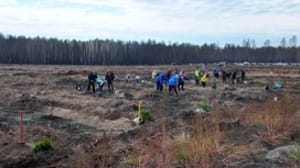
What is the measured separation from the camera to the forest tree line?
136 meters

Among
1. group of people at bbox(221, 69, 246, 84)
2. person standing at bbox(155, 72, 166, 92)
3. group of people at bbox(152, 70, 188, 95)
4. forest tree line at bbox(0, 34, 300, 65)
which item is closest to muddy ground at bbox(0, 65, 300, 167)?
group of people at bbox(152, 70, 188, 95)

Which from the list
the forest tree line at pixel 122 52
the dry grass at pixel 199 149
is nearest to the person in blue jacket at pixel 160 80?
the dry grass at pixel 199 149

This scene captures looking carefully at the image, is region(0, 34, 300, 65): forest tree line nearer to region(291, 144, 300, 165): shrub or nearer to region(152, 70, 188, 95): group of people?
region(152, 70, 188, 95): group of people

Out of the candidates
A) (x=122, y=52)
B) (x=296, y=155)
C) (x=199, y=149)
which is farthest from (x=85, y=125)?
(x=122, y=52)

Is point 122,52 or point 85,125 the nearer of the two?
point 85,125

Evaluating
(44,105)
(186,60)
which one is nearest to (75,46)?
(186,60)

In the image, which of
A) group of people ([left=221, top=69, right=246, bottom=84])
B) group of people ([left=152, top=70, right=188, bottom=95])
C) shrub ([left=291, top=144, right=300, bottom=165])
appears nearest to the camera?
shrub ([left=291, top=144, right=300, bottom=165])

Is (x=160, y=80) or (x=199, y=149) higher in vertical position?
(x=199, y=149)

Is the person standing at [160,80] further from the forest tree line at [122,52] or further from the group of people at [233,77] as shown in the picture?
the forest tree line at [122,52]

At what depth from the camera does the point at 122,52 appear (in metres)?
154

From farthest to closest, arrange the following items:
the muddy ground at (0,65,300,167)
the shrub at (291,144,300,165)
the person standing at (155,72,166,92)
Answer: the person standing at (155,72,166,92) → the muddy ground at (0,65,300,167) → the shrub at (291,144,300,165)

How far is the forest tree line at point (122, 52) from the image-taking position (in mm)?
135875

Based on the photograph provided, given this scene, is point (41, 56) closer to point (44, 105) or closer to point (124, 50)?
point (124, 50)

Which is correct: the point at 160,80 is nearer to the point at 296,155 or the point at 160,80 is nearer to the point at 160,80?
the point at 160,80
